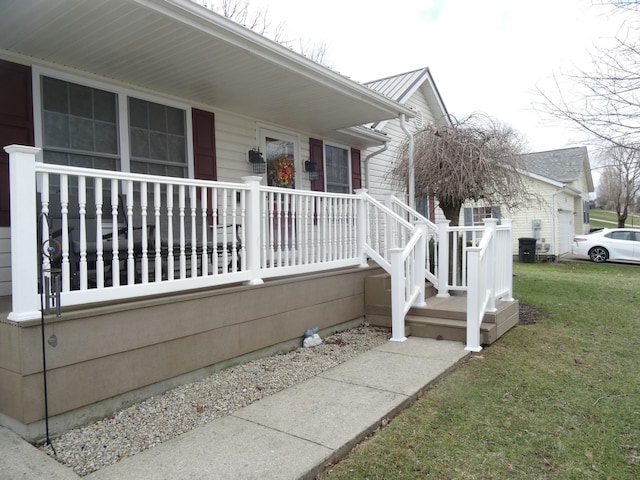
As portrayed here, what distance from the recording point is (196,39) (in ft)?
13.8

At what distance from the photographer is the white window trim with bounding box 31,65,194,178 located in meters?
4.36

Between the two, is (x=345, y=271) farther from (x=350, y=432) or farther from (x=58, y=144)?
(x=58, y=144)

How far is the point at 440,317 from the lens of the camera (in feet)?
18.2

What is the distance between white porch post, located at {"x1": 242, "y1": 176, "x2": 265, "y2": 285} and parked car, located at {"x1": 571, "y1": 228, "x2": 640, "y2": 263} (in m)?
16.4

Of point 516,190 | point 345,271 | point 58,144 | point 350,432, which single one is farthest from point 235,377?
point 516,190

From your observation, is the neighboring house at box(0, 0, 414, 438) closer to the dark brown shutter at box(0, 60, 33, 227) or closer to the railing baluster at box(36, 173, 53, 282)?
the dark brown shutter at box(0, 60, 33, 227)

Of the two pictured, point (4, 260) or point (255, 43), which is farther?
point (255, 43)

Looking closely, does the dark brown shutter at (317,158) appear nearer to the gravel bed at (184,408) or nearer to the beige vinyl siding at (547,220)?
the gravel bed at (184,408)

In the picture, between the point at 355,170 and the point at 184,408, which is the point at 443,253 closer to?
the point at 355,170

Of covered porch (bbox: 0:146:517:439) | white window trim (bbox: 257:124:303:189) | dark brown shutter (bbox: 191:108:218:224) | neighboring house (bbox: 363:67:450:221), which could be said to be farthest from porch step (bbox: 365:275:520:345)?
neighboring house (bbox: 363:67:450:221)

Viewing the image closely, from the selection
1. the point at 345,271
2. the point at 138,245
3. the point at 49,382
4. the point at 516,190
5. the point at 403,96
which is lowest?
the point at 49,382

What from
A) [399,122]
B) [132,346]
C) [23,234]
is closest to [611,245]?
[399,122]

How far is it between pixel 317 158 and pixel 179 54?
3.86m

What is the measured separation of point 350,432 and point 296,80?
403 cm
